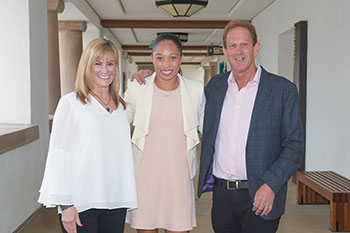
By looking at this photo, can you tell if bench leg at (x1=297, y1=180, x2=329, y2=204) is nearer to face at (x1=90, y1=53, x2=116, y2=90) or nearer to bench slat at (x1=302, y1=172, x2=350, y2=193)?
bench slat at (x1=302, y1=172, x2=350, y2=193)

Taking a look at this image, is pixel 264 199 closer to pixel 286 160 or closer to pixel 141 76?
pixel 286 160

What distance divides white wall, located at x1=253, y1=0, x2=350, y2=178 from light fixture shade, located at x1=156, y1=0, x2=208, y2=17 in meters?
1.65

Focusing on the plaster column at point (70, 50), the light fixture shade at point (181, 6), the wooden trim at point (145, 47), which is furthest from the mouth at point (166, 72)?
the wooden trim at point (145, 47)

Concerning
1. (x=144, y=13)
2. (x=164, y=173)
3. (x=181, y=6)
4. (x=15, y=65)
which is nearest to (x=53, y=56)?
(x=15, y=65)

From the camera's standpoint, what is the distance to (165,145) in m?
2.26

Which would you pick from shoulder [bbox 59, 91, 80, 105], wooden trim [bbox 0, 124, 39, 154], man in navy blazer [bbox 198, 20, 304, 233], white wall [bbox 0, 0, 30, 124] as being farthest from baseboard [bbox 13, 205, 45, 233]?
shoulder [bbox 59, 91, 80, 105]

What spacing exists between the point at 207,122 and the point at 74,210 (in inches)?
35.1

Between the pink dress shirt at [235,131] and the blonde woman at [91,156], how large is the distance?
0.53m

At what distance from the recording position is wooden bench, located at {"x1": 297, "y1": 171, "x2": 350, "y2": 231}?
13.0ft

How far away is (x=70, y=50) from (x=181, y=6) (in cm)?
406

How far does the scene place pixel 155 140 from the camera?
2266 millimetres

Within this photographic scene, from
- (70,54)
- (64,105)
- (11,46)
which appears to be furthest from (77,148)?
(70,54)

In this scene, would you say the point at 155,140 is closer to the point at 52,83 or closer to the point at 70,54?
the point at 52,83

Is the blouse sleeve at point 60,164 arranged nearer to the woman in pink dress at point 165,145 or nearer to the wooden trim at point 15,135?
the woman in pink dress at point 165,145
